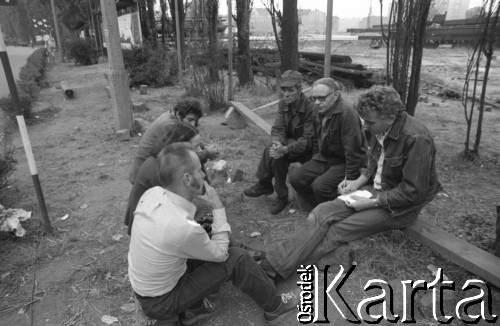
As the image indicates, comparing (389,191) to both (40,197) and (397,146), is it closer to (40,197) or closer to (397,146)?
(397,146)

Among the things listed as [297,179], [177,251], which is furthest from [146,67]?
[177,251]

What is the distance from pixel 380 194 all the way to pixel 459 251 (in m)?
0.65

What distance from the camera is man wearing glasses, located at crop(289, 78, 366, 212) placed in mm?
3363

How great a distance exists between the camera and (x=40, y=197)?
3.54m

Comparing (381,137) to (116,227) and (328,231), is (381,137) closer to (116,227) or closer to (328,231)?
(328,231)

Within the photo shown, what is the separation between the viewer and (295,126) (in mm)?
4102

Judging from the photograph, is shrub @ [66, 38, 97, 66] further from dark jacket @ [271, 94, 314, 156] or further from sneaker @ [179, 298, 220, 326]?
sneaker @ [179, 298, 220, 326]

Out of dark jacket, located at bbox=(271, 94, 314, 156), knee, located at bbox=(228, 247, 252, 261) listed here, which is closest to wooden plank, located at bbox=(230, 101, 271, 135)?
dark jacket, located at bbox=(271, 94, 314, 156)

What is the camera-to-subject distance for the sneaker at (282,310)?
8.14ft

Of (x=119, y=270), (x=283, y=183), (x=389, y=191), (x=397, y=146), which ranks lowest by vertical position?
(x=119, y=270)

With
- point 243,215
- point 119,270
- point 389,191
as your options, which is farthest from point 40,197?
point 389,191

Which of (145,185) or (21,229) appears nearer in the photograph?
(145,185)

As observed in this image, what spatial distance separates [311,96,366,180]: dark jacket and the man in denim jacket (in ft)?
0.93

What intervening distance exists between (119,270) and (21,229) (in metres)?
1.18
